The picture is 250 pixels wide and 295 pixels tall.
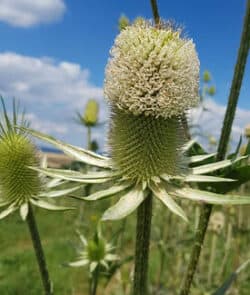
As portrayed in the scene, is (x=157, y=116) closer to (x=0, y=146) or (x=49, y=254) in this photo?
(x=0, y=146)

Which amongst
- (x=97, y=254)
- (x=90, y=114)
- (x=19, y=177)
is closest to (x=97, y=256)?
(x=97, y=254)

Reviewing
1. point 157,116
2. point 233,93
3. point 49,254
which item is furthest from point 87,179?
point 49,254

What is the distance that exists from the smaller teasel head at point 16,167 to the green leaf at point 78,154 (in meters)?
0.73

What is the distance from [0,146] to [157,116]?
52.6 inches

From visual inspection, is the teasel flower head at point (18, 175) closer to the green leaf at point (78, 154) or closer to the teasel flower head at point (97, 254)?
the green leaf at point (78, 154)

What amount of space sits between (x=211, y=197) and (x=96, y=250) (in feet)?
7.90

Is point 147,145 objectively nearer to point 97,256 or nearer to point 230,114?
point 230,114

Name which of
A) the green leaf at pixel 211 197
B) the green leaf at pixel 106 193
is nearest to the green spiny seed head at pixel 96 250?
the green leaf at pixel 106 193

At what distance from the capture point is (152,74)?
2.34 m

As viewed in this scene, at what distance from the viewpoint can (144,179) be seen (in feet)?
8.00

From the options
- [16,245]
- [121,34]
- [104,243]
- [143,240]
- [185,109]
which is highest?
[121,34]

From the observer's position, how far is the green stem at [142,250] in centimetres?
218

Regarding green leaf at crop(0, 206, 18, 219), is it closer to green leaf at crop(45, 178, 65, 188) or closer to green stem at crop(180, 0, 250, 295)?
green leaf at crop(45, 178, 65, 188)

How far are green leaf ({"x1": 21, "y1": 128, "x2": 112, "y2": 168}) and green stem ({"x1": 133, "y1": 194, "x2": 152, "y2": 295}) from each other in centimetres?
44
